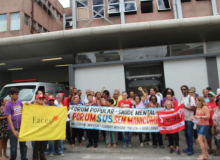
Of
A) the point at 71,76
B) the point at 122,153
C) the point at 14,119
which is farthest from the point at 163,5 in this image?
the point at 14,119

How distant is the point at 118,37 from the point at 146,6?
12.5 feet

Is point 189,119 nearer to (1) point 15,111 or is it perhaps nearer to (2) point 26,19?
(1) point 15,111

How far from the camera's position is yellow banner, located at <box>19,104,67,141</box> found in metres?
4.83

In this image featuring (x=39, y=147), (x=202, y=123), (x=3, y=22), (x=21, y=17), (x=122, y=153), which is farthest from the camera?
(x=3, y=22)

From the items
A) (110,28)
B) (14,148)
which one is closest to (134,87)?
(110,28)

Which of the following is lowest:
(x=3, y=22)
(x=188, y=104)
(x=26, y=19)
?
(x=188, y=104)

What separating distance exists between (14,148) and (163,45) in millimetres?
8901

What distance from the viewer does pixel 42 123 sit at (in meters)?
5.17

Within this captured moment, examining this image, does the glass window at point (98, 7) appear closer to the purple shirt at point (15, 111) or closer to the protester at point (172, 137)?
the protester at point (172, 137)

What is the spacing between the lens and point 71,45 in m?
9.95

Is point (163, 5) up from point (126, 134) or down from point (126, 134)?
up

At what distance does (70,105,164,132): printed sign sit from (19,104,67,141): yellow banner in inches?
33.6

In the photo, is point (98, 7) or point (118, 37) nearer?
point (118, 37)

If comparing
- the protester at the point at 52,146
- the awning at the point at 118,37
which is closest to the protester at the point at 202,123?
the protester at the point at 52,146
